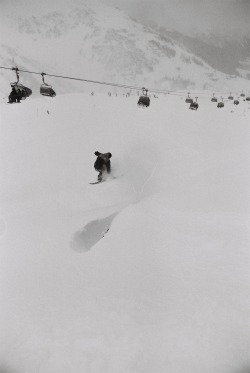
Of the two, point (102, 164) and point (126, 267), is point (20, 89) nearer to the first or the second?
point (102, 164)

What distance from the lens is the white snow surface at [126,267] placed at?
6.65 m

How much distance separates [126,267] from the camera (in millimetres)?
9070

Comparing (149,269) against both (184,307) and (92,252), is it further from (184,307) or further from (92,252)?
(92,252)

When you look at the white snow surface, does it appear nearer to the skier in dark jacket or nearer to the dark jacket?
the skier in dark jacket

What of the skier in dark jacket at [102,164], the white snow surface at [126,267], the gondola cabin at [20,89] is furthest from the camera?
the skier in dark jacket at [102,164]

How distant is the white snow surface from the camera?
6.65 m

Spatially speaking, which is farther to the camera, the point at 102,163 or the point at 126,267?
the point at 102,163

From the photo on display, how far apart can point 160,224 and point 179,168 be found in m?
8.04

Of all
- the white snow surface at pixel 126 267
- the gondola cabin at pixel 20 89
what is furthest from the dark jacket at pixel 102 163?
the gondola cabin at pixel 20 89

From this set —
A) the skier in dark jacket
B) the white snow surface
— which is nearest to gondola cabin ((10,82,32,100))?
the white snow surface

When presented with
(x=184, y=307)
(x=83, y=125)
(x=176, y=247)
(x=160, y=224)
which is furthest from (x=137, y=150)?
(x=184, y=307)

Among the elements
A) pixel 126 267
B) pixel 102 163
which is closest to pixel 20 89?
pixel 102 163

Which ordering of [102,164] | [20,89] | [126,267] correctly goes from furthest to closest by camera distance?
[102,164] → [20,89] → [126,267]

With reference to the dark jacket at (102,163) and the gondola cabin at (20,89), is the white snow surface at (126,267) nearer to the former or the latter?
the dark jacket at (102,163)
